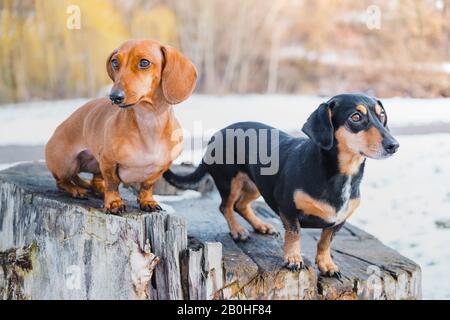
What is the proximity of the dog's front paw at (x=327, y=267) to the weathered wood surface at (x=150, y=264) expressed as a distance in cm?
2

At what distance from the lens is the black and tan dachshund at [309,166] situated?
1.25 metres

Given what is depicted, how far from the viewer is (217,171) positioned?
63.0 inches

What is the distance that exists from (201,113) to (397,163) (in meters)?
0.71

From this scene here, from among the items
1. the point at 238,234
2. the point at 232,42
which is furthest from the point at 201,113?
the point at 238,234

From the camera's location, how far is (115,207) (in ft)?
4.66

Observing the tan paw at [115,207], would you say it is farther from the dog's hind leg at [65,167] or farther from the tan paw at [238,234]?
the tan paw at [238,234]

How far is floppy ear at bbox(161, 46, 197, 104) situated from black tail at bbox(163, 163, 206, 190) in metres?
0.37

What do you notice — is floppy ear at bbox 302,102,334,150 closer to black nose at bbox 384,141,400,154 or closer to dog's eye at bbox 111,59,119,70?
black nose at bbox 384,141,400,154

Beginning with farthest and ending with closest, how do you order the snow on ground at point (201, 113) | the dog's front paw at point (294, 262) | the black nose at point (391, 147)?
1. the snow on ground at point (201, 113)
2. the dog's front paw at point (294, 262)
3. the black nose at point (391, 147)

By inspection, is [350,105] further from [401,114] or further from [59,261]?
[59,261]

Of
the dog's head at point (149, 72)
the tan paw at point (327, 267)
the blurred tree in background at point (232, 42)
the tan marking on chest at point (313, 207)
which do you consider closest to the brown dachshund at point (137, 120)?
the dog's head at point (149, 72)

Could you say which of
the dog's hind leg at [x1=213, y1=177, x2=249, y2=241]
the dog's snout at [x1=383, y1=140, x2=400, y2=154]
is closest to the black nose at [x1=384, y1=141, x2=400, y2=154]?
the dog's snout at [x1=383, y1=140, x2=400, y2=154]

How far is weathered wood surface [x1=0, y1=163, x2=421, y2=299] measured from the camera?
138 cm

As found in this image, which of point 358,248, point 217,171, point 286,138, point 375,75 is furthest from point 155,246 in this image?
point 375,75
